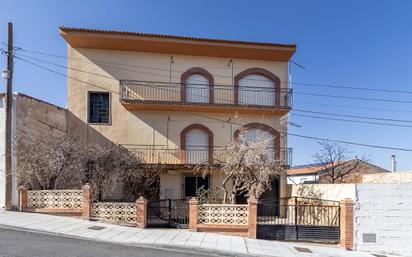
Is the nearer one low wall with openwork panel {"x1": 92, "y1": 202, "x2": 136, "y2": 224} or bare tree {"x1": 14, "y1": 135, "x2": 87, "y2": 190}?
low wall with openwork panel {"x1": 92, "y1": 202, "x2": 136, "y2": 224}

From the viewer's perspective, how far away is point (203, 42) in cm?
1808

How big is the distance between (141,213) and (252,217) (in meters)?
4.03

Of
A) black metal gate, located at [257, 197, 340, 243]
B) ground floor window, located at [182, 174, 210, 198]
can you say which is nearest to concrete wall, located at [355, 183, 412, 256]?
black metal gate, located at [257, 197, 340, 243]

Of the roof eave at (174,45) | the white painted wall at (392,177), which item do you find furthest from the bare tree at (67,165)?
the white painted wall at (392,177)

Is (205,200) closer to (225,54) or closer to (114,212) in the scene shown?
(114,212)

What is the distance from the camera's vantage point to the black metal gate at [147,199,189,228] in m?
12.0

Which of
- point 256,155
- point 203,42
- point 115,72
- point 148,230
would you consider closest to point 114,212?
point 148,230

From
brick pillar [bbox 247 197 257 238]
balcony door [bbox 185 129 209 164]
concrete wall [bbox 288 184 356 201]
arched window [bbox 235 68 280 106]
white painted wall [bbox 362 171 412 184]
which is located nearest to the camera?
brick pillar [bbox 247 197 257 238]

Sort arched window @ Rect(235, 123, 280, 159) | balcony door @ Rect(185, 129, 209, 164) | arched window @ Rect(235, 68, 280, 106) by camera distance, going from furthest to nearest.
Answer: arched window @ Rect(235, 68, 280, 106), arched window @ Rect(235, 123, 280, 159), balcony door @ Rect(185, 129, 209, 164)

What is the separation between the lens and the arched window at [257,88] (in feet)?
61.3

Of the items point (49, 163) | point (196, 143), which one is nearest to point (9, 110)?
point (49, 163)

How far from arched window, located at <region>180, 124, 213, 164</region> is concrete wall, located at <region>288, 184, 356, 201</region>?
190 inches

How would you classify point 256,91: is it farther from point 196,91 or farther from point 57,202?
point 57,202

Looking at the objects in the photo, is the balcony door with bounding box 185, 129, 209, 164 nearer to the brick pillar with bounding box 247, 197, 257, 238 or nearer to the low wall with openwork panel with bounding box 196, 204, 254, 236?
the low wall with openwork panel with bounding box 196, 204, 254, 236
